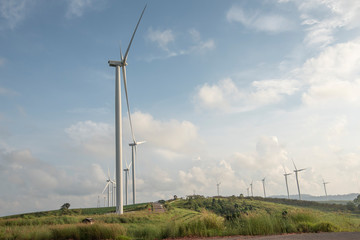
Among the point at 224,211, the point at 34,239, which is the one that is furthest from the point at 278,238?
the point at 224,211

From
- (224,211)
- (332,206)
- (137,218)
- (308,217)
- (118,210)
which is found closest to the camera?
(308,217)

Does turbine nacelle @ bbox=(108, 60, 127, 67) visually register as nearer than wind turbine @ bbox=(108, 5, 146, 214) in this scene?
No

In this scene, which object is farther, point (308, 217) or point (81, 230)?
point (308, 217)

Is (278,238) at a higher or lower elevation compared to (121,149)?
lower

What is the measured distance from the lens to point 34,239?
2080 centimetres

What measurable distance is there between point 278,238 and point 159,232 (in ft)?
26.2

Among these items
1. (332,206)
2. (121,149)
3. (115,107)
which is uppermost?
(115,107)

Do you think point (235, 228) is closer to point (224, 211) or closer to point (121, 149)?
point (121, 149)

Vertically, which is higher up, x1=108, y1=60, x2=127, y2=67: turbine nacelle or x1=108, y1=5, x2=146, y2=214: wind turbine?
x1=108, y1=60, x2=127, y2=67: turbine nacelle

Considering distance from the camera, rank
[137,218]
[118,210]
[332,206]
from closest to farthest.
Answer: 1. [137,218]
2. [118,210]
3. [332,206]

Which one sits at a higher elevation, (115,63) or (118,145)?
(115,63)

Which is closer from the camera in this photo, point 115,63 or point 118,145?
point 118,145

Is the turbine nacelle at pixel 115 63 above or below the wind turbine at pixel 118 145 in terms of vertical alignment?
above

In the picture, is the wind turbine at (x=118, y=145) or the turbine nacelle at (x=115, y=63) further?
the turbine nacelle at (x=115, y=63)
